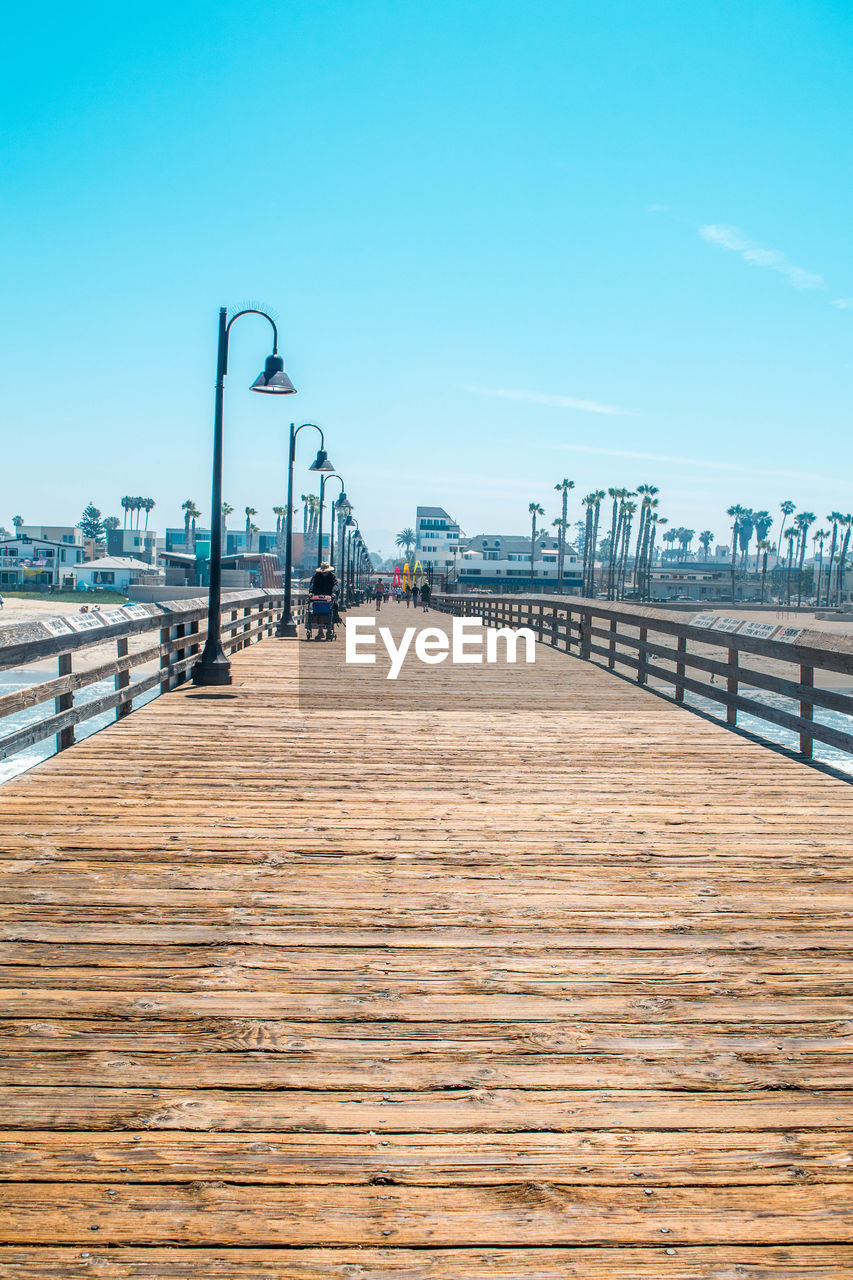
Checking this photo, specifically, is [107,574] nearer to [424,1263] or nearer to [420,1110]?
[420,1110]

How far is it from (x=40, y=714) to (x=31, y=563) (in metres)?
107

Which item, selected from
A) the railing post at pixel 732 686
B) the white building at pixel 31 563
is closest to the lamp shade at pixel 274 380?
the railing post at pixel 732 686

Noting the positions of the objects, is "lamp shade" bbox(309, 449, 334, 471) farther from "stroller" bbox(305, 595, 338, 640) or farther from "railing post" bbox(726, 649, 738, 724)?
"railing post" bbox(726, 649, 738, 724)

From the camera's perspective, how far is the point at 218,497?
13383 mm

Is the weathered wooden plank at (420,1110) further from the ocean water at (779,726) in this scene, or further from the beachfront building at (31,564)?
the beachfront building at (31,564)

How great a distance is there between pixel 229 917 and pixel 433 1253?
246 cm

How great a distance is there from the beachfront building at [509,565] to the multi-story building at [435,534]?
314cm

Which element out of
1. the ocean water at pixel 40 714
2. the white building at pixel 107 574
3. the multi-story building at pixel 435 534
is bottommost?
the ocean water at pixel 40 714

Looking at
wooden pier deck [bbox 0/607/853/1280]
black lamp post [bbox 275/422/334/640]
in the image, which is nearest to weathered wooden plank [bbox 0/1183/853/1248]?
wooden pier deck [bbox 0/607/853/1280]

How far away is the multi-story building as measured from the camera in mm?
158000

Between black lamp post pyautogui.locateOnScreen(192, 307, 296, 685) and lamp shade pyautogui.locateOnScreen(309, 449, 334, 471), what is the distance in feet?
44.4

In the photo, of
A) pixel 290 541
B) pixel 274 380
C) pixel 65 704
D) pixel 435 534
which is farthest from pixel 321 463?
pixel 435 534

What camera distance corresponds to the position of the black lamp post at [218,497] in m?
13.3

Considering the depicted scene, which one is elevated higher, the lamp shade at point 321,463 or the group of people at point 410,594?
the lamp shade at point 321,463
